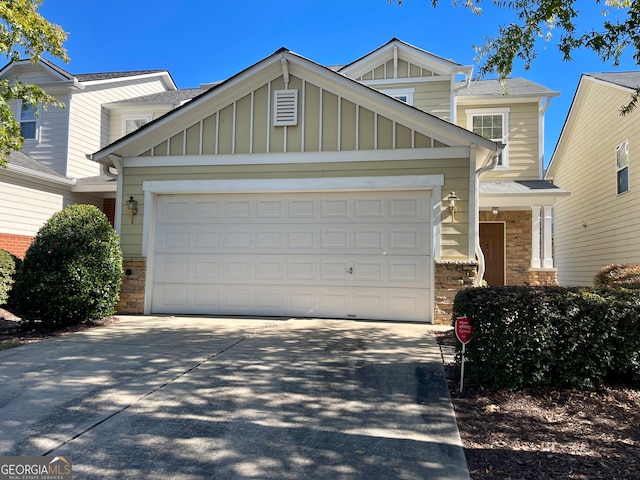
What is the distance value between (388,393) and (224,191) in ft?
19.4

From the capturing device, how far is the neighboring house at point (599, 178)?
11289 mm

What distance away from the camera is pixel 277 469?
2932 mm

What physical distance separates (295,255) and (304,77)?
12.0 ft

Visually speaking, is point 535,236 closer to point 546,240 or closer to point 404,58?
point 546,240

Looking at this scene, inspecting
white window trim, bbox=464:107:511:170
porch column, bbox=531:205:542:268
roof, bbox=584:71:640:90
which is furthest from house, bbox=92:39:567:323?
roof, bbox=584:71:640:90

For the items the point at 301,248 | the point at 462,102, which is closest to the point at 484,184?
the point at 462,102

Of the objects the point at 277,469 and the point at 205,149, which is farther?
the point at 205,149

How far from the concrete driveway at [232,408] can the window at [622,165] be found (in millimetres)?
8939

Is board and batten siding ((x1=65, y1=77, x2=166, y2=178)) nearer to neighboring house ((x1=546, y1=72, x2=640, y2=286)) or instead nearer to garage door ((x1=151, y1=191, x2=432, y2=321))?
garage door ((x1=151, y1=191, x2=432, y2=321))

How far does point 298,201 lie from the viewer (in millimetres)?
8820

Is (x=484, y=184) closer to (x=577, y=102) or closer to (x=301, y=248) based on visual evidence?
(x=577, y=102)

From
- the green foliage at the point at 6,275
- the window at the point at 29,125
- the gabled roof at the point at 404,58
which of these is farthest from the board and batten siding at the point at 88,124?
the gabled roof at the point at 404,58

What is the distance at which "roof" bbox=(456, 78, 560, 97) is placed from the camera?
42.5ft

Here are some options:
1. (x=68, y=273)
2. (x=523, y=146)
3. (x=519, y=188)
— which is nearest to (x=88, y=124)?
(x=68, y=273)
